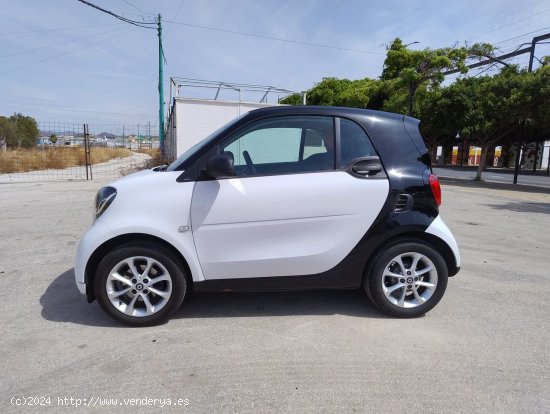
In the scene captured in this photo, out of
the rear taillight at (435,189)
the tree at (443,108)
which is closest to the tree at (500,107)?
the tree at (443,108)

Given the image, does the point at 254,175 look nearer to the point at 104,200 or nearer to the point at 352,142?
the point at 352,142

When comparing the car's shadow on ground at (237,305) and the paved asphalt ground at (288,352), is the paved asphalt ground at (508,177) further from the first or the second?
the car's shadow on ground at (237,305)

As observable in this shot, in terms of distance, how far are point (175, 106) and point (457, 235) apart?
1245cm

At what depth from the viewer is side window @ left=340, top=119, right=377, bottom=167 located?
333 cm

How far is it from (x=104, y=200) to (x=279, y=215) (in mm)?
1430

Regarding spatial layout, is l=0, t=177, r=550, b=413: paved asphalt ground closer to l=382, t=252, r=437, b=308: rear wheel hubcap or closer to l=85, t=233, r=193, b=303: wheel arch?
l=382, t=252, r=437, b=308: rear wheel hubcap

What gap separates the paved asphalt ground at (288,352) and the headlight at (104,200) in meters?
0.96

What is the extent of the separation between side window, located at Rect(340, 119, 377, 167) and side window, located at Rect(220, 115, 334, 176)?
9cm

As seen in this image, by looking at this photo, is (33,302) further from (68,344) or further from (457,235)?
(457,235)

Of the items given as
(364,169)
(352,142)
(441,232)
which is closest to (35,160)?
(352,142)

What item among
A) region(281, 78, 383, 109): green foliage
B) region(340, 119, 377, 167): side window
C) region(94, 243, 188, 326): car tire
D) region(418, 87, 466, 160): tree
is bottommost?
region(94, 243, 188, 326): car tire

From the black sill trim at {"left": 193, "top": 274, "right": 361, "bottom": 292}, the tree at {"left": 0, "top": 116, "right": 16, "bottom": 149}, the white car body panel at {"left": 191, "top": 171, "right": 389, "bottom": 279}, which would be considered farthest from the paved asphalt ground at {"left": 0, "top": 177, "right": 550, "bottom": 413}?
the tree at {"left": 0, "top": 116, "right": 16, "bottom": 149}

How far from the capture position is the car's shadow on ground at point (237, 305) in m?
3.45

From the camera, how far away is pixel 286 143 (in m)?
3.64
